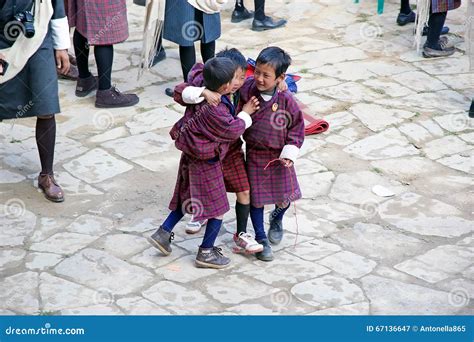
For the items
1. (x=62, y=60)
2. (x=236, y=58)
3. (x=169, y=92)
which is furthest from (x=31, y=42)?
(x=169, y=92)

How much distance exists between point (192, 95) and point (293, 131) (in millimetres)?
586

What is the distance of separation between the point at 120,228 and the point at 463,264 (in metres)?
1.90

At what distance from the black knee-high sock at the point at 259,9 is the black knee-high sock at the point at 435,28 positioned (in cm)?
154

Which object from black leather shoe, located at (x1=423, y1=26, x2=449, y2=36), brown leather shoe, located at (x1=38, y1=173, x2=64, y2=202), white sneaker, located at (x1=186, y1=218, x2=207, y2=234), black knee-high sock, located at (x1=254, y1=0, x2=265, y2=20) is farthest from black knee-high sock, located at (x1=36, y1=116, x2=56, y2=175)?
black leather shoe, located at (x1=423, y1=26, x2=449, y2=36)

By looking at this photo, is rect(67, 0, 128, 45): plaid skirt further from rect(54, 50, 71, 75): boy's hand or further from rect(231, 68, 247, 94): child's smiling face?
rect(231, 68, 247, 94): child's smiling face

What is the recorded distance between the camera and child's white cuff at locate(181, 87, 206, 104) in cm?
462

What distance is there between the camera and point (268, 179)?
16.3ft

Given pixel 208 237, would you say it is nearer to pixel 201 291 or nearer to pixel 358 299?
pixel 201 291

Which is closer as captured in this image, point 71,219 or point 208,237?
point 208,237

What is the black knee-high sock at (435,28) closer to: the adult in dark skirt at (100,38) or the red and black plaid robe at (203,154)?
the adult in dark skirt at (100,38)

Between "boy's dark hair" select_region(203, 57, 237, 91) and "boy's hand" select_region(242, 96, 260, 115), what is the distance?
0.22 metres

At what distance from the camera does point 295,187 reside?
5047mm

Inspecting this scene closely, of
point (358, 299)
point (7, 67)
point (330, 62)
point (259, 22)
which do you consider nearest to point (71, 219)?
point (7, 67)

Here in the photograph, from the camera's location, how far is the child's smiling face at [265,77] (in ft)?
15.5
